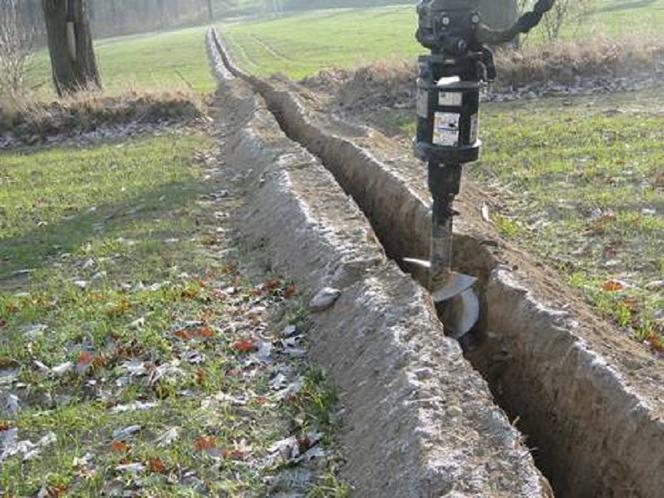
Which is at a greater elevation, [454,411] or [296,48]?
[454,411]

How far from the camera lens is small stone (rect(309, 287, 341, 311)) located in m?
5.76

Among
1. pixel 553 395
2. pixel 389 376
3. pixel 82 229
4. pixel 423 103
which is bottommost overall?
pixel 82 229

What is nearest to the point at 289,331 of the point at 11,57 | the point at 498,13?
the point at 498,13

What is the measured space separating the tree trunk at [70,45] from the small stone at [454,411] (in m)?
17.3

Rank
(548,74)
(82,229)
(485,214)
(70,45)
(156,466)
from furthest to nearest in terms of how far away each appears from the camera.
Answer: (70,45)
(548,74)
(82,229)
(485,214)
(156,466)

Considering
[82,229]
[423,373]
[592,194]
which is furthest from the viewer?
[82,229]

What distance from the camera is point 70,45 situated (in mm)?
19359

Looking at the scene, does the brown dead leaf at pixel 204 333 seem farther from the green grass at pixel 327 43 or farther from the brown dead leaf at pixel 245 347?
the green grass at pixel 327 43

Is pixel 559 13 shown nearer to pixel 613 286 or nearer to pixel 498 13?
pixel 498 13

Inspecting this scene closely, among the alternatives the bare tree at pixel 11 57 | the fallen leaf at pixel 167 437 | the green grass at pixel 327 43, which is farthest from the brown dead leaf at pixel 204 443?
the green grass at pixel 327 43

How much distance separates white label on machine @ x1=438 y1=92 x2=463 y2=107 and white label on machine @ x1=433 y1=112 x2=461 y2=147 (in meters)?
0.06

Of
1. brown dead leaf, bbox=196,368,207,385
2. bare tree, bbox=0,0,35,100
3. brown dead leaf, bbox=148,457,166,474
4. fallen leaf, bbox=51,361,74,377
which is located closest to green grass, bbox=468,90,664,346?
brown dead leaf, bbox=196,368,207,385

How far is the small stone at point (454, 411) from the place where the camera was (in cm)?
387

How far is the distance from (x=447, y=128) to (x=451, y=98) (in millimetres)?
183
